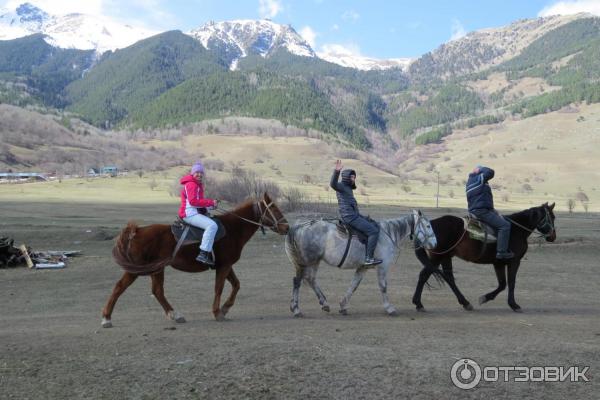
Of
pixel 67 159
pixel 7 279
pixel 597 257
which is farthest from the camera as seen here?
pixel 67 159

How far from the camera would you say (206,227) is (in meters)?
10.3

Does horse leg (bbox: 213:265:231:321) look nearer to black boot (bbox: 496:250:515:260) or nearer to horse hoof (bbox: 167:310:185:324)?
horse hoof (bbox: 167:310:185:324)

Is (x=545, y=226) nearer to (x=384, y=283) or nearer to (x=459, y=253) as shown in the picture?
(x=459, y=253)

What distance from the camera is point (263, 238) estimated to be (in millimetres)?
28266

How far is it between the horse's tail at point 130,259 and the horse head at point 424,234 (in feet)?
16.8

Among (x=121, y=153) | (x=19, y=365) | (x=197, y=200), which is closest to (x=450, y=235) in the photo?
(x=197, y=200)

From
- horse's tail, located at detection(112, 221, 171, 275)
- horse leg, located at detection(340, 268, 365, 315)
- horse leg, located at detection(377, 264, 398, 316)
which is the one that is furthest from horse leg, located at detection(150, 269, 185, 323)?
horse leg, located at detection(377, 264, 398, 316)

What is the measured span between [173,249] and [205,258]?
608 millimetres

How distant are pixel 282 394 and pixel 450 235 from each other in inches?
268

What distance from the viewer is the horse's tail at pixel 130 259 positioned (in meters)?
10.0

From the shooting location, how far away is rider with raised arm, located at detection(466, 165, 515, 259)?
40.0 feet

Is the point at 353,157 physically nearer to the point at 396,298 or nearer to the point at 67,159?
the point at 67,159

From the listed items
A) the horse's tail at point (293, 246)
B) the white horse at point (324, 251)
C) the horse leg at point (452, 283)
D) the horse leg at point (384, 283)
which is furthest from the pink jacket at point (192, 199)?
the horse leg at point (452, 283)

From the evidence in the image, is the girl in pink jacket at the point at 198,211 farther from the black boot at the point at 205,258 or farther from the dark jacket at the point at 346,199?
the dark jacket at the point at 346,199
